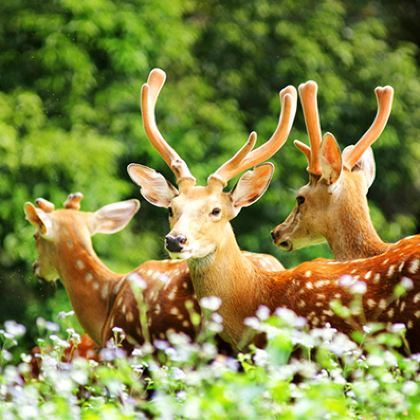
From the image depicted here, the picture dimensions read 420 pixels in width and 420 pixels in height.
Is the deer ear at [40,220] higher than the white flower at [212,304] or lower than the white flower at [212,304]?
lower

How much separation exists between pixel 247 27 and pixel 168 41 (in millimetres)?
1672

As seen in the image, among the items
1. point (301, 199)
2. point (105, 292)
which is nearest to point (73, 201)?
point (105, 292)

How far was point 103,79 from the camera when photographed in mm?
12891

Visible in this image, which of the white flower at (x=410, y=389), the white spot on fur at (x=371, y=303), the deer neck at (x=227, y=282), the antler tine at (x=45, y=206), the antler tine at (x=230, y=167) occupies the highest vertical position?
the antler tine at (x=230, y=167)

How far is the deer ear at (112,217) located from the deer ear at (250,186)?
5.47ft

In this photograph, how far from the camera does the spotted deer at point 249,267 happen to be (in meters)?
5.69

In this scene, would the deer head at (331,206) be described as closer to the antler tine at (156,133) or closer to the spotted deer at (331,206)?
the spotted deer at (331,206)

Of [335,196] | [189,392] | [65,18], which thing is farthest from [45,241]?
[65,18]

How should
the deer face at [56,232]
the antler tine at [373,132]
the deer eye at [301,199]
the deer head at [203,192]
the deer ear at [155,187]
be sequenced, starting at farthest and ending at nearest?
1. the deer face at [56,232]
2. the antler tine at [373,132]
3. the deer eye at [301,199]
4. the deer ear at [155,187]
5. the deer head at [203,192]

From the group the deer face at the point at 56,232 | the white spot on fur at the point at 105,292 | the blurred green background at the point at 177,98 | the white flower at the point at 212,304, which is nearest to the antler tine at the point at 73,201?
the deer face at the point at 56,232

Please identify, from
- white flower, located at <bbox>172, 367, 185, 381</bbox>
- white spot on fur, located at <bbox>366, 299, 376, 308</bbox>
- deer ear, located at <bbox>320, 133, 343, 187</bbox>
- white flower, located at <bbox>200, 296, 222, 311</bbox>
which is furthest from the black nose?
white flower, located at <bbox>172, 367, 185, 381</bbox>

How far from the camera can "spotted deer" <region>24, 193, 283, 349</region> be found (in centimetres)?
671

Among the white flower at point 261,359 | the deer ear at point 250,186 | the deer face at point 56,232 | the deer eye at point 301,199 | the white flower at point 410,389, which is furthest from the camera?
the deer face at point 56,232

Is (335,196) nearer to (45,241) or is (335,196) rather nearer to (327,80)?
(45,241)
